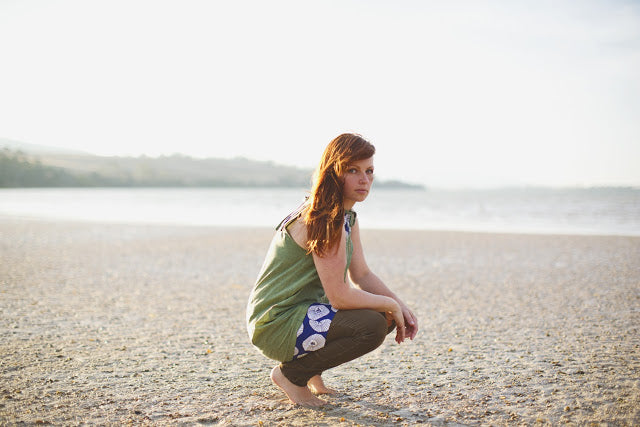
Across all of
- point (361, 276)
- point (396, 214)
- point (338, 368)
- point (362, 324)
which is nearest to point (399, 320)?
point (362, 324)

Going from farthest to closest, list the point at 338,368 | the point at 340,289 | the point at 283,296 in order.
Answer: the point at 338,368, the point at 283,296, the point at 340,289

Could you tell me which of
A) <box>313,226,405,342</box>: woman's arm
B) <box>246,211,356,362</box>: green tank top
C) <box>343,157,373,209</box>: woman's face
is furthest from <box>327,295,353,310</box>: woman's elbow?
<box>343,157,373,209</box>: woman's face

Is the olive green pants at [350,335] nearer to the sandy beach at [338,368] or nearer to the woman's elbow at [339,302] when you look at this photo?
the woman's elbow at [339,302]

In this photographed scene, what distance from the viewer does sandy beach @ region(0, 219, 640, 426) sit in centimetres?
283

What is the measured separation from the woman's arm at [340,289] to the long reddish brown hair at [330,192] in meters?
0.05

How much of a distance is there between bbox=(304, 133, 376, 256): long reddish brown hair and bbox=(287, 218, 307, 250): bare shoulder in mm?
48

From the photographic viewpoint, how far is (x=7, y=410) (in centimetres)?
275

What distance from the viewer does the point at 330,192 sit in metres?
2.58

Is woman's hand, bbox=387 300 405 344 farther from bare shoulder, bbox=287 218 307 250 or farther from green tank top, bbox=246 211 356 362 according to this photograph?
bare shoulder, bbox=287 218 307 250

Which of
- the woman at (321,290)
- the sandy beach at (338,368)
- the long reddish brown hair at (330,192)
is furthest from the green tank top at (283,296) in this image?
the sandy beach at (338,368)

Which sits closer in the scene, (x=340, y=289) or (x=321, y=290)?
(x=340, y=289)

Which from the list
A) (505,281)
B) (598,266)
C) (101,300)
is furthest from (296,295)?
(598,266)

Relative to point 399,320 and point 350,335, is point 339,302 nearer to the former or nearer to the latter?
point 350,335

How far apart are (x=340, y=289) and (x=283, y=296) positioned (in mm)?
350
